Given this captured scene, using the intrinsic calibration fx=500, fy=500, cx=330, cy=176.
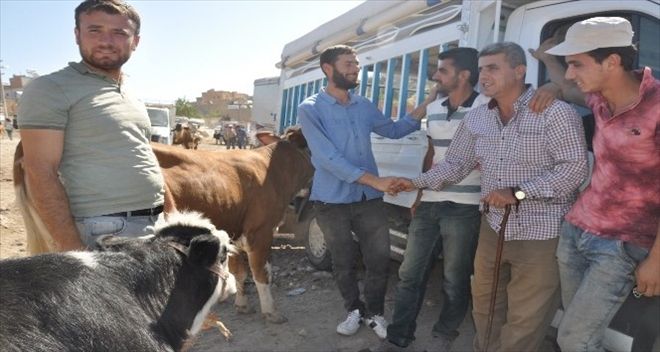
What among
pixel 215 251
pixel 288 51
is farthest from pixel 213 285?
pixel 288 51

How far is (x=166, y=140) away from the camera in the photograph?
19.5 meters

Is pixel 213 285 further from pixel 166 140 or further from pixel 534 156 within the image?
pixel 166 140

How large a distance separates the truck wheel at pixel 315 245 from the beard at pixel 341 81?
2033mm

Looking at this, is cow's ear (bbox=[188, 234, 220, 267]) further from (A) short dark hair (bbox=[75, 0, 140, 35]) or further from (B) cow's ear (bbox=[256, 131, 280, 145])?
(B) cow's ear (bbox=[256, 131, 280, 145])

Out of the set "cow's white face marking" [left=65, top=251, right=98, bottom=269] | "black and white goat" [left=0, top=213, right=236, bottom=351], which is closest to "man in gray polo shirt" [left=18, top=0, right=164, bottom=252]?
"black and white goat" [left=0, top=213, right=236, bottom=351]

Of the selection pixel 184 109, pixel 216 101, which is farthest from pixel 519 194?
pixel 216 101

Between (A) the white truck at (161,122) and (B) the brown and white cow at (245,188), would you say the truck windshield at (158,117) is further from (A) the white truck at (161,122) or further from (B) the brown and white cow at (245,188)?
(B) the brown and white cow at (245,188)

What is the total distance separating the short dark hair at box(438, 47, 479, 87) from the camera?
125 inches

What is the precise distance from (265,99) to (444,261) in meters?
8.93

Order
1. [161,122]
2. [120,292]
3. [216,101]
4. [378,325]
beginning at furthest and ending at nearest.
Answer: [216,101] < [161,122] < [378,325] < [120,292]

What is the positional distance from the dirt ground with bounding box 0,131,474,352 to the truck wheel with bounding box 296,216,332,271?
12 cm

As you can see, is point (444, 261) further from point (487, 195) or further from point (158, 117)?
point (158, 117)

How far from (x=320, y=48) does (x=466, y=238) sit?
3.52 meters

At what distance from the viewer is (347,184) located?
142 inches
